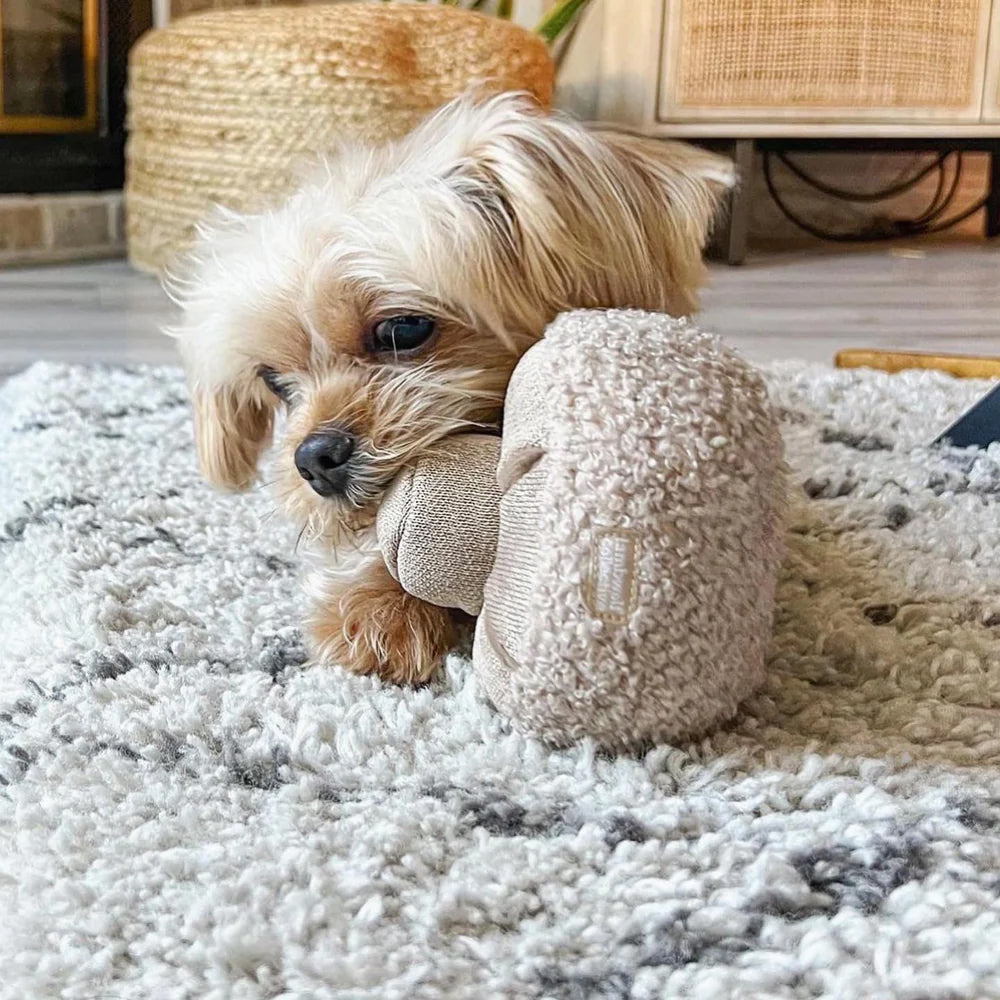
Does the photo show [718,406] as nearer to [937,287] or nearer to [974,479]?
[974,479]

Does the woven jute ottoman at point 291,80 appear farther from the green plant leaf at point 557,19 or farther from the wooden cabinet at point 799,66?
the wooden cabinet at point 799,66

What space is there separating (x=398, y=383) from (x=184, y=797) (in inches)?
12.5

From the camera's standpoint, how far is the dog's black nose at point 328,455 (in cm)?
84

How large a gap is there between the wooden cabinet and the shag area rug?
7.03 feet

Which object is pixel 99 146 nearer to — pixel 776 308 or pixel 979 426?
pixel 776 308

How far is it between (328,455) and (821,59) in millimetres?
2555

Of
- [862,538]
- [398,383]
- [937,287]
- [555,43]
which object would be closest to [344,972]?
[398,383]

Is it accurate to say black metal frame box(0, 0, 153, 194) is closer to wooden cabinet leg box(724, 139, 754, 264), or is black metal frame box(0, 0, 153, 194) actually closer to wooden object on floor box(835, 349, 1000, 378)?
wooden cabinet leg box(724, 139, 754, 264)

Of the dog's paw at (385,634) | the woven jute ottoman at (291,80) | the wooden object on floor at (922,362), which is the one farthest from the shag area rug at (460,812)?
the woven jute ottoman at (291,80)

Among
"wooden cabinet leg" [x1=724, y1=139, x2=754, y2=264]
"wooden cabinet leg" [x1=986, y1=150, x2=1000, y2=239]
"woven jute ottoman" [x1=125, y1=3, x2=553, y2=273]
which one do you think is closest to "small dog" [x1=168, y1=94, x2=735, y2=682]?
"woven jute ottoman" [x1=125, y1=3, x2=553, y2=273]

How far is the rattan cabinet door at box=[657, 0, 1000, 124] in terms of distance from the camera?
292 cm

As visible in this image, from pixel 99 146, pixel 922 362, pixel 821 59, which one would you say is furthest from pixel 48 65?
pixel 922 362

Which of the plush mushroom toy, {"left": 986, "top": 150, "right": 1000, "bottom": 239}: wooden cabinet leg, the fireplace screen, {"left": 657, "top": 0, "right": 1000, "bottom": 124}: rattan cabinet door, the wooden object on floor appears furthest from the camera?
{"left": 986, "top": 150, "right": 1000, "bottom": 239}: wooden cabinet leg

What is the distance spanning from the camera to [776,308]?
8.17ft
